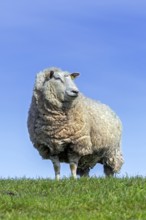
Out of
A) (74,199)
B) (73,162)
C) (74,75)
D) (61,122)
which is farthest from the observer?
(74,75)

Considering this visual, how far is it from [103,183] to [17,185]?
64.3 inches

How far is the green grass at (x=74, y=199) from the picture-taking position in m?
10.9

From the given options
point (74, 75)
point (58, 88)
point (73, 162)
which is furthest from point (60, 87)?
point (73, 162)

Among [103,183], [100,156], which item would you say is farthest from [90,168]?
[103,183]

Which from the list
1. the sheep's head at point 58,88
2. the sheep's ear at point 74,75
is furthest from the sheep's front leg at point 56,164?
the sheep's ear at point 74,75

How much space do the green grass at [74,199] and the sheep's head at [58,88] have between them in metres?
4.12

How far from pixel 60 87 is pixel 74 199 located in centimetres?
654

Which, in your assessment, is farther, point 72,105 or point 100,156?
point 100,156

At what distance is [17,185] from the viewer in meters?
13.7

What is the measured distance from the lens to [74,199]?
39.1ft

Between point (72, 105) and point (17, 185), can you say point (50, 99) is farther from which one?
point (17, 185)

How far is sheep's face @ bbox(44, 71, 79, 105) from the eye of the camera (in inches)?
710

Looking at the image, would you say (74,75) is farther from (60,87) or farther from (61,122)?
(61,122)

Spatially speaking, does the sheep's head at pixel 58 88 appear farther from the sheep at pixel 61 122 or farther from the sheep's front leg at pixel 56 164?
the sheep's front leg at pixel 56 164
